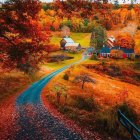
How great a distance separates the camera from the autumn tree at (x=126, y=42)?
92.4 meters

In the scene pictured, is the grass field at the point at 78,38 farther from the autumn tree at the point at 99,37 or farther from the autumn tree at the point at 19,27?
the autumn tree at the point at 19,27

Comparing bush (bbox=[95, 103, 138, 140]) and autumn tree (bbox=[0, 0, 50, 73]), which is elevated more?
autumn tree (bbox=[0, 0, 50, 73])

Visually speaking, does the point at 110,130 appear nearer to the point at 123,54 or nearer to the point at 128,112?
the point at 128,112

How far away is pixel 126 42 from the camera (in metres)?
92.7

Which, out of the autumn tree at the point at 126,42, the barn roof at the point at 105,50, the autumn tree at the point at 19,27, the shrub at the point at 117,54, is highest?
the autumn tree at the point at 19,27

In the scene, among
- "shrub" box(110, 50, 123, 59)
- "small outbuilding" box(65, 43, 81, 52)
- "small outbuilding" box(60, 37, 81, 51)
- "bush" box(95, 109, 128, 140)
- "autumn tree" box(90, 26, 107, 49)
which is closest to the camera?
"bush" box(95, 109, 128, 140)

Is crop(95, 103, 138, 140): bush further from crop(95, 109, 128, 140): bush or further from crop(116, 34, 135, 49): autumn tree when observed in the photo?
crop(116, 34, 135, 49): autumn tree

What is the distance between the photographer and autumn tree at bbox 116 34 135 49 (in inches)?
3636

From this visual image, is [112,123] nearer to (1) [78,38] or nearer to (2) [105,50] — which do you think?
(2) [105,50]

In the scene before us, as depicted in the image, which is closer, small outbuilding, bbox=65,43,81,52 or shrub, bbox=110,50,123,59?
shrub, bbox=110,50,123,59

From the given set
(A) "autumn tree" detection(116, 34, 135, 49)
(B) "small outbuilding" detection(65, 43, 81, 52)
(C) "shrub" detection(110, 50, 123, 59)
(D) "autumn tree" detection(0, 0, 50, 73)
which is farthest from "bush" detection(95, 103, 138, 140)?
(B) "small outbuilding" detection(65, 43, 81, 52)

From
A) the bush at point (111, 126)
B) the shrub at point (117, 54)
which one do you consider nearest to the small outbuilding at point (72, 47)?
the shrub at point (117, 54)

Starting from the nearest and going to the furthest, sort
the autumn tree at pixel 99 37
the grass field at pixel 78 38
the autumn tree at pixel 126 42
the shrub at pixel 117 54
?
the shrub at pixel 117 54, the autumn tree at pixel 99 37, the autumn tree at pixel 126 42, the grass field at pixel 78 38

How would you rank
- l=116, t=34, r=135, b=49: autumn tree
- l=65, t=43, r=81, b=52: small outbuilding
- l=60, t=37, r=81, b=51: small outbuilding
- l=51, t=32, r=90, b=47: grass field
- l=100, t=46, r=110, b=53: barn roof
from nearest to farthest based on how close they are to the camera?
l=100, t=46, r=110, b=53: barn roof < l=116, t=34, r=135, b=49: autumn tree < l=65, t=43, r=81, b=52: small outbuilding < l=60, t=37, r=81, b=51: small outbuilding < l=51, t=32, r=90, b=47: grass field
